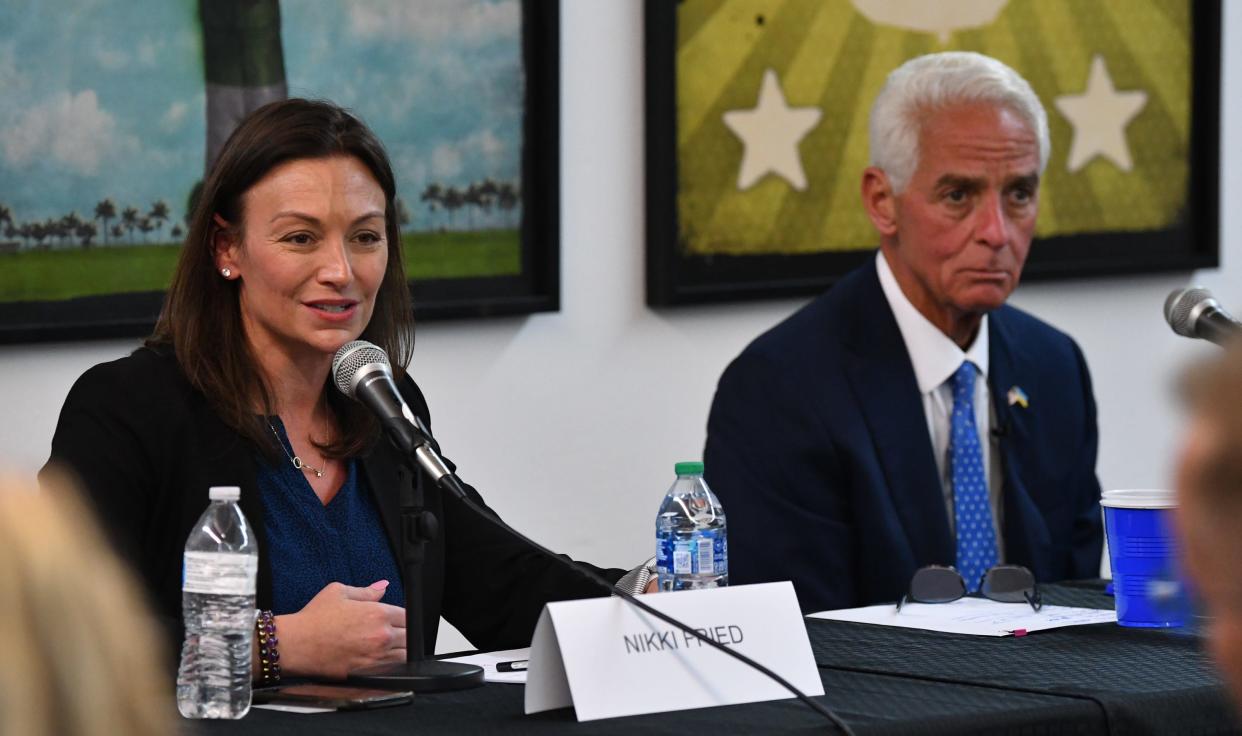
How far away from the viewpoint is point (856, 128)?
447cm

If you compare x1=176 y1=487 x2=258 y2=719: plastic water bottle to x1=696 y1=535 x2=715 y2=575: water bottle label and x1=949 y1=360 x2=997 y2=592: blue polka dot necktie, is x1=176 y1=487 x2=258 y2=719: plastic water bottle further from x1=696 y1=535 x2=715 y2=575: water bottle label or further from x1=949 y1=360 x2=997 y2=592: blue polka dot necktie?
x1=949 y1=360 x2=997 y2=592: blue polka dot necktie

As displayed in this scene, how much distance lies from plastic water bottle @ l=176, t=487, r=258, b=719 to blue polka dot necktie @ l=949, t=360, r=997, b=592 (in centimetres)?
142

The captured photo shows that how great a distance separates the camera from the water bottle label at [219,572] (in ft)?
6.80

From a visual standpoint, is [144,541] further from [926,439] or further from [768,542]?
[926,439]

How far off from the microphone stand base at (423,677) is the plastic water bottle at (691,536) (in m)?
0.50

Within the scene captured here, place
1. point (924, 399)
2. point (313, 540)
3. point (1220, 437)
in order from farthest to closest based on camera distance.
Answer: point (924, 399) → point (313, 540) → point (1220, 437)

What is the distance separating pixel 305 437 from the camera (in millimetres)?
2777

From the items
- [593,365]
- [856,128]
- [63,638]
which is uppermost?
[856,128]

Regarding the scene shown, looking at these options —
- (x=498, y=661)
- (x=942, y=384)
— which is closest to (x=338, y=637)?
(x=498, y=661)

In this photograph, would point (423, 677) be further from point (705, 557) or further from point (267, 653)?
point (705, 557)

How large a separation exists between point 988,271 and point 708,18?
1.17 m

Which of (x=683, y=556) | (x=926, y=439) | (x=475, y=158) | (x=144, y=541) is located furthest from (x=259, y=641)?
(x=475, y=158)

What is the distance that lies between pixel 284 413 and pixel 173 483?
0.73ft

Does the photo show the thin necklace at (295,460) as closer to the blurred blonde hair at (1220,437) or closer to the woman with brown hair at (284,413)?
the woman with brown hair at (284,413)
